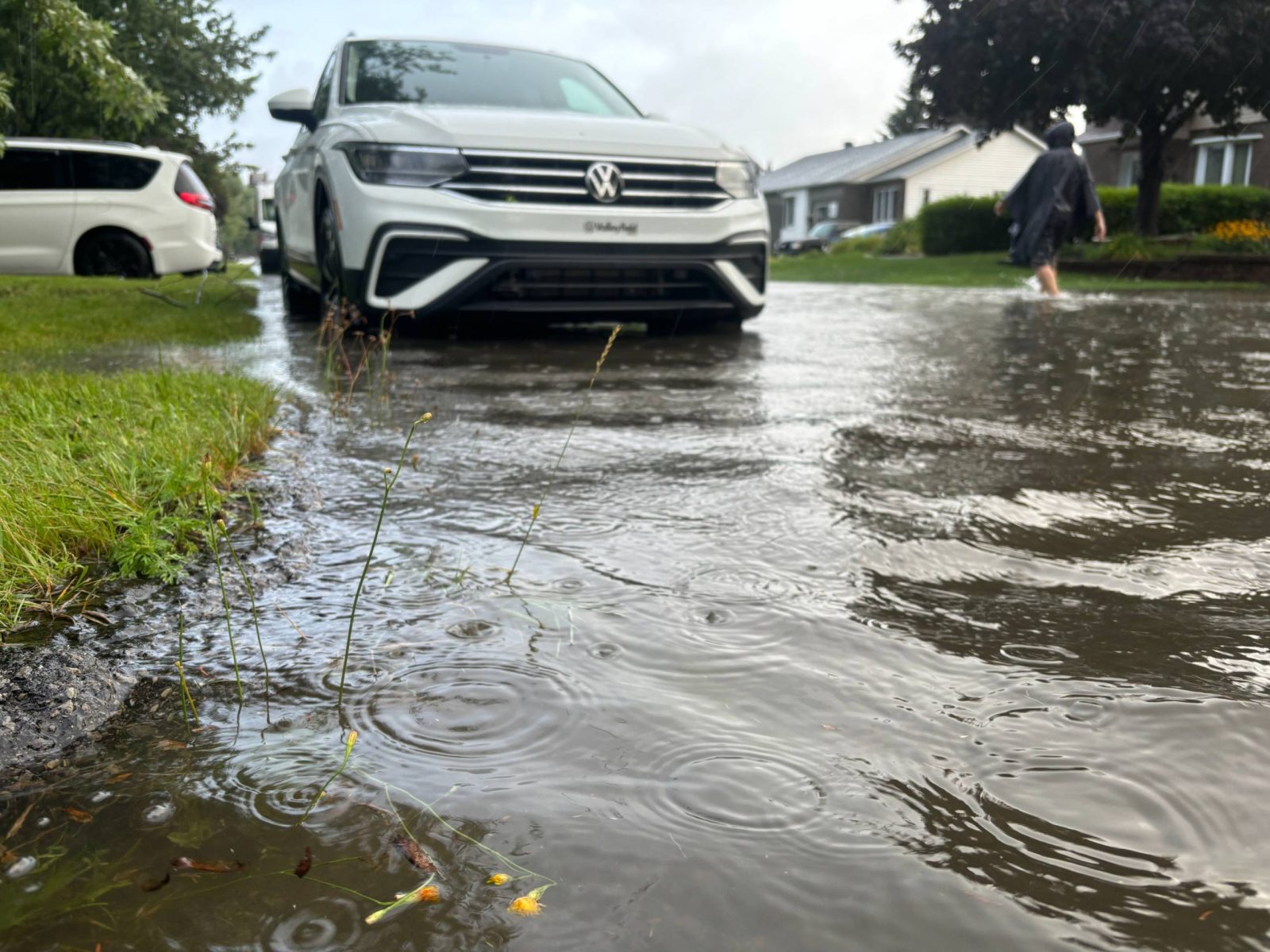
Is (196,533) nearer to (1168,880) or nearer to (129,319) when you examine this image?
(1168,880)

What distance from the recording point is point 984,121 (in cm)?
2486

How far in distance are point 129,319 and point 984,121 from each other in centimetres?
2087

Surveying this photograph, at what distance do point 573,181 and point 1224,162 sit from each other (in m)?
36.9

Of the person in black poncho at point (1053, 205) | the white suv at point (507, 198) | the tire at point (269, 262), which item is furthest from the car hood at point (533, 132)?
the tire at point (269, 262)

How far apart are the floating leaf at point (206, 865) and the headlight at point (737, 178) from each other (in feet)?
20.4

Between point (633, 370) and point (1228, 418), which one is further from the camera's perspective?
point (633, 370)

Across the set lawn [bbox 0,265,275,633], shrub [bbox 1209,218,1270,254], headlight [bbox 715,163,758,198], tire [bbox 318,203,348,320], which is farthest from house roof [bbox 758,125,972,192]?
lawn [bbox 0,265,275,633]

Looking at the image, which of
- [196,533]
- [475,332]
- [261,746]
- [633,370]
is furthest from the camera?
[475,332]

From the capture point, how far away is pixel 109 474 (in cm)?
272

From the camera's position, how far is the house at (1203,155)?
35.8 metres

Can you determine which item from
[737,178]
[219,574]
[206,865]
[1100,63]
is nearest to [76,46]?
[737,178]

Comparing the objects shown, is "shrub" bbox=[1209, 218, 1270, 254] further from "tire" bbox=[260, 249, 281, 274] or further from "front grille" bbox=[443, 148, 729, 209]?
"tire" bbox=[260, 249, 281, 274]

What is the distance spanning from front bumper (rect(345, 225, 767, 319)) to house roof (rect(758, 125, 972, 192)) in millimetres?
50562

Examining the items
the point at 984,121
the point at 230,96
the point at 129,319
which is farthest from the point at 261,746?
the point at 230,96
